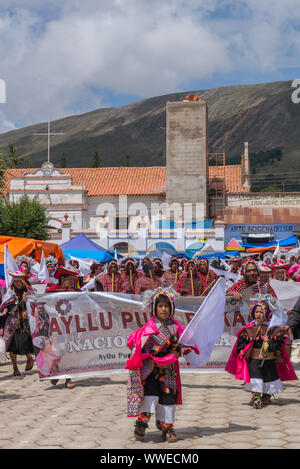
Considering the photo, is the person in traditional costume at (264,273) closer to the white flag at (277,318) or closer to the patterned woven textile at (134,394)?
the white flag at (277,318)

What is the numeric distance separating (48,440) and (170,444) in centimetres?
114

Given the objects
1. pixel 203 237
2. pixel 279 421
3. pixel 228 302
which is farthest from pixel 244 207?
pixel 279 421

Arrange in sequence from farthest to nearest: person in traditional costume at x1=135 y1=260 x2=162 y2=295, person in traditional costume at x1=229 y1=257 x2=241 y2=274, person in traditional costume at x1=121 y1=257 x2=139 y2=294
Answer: person in traditional costume at x1=229 y1=257 x2=241 y2=274 < person in traditional costume at x1=121 y1=257 x2=139 y2=294 < person in traditional costume at x1=135 y1=260 x2=162 y2=295

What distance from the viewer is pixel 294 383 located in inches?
359

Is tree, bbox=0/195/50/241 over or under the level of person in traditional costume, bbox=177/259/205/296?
over

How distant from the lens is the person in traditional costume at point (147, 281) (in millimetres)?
→ 13148

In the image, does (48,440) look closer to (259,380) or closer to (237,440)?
(237,440)

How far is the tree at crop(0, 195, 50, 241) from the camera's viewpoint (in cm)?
3722

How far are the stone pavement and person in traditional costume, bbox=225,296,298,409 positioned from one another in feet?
0.75

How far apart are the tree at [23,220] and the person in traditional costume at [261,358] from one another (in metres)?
30.3

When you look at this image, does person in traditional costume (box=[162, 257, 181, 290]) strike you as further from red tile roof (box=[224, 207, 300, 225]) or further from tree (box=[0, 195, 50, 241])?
tree (box=[0, 195, 50, 241])

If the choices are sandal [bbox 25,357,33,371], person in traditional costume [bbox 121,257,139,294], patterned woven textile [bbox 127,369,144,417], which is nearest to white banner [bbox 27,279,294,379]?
sandal [bbox 25,357,33,371]

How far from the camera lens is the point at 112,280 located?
12.9 metres

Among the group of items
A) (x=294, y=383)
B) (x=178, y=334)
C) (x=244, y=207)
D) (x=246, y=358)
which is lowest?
(x=294, y=383)
